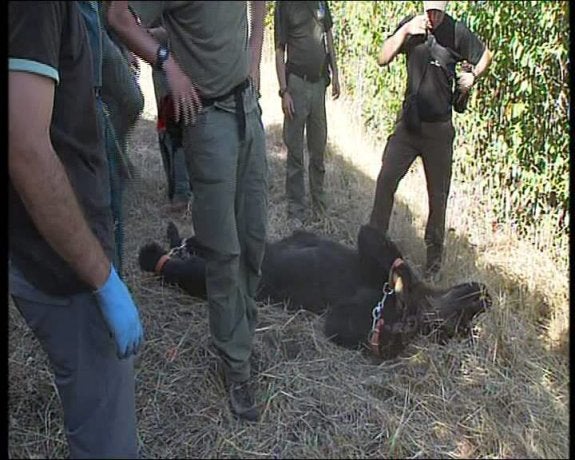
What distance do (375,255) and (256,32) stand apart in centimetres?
138

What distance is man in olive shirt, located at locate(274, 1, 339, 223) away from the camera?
365 cm

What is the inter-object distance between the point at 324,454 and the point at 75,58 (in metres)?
1.46

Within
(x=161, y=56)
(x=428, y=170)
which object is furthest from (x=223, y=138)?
(x=428, y=170)

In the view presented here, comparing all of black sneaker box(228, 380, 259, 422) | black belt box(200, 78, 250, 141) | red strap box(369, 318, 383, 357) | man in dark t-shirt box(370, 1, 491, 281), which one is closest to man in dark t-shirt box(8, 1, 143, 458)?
black belt box(200, 78, 250, 141)

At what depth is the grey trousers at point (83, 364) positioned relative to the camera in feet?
5.04

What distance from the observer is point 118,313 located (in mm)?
1486

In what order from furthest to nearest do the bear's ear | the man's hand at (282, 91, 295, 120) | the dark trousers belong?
the man's hand at (282, 91, 295, 120) → the dark trousers → the bear's ear

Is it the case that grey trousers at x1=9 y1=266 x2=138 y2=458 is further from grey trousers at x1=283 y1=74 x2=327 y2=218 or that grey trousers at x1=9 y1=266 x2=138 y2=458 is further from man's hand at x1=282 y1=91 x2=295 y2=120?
man's hand at x1=282 y1=91 x2=295 y2=120

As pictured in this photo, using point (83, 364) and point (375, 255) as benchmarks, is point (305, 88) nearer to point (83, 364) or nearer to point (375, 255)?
point (375, 255)

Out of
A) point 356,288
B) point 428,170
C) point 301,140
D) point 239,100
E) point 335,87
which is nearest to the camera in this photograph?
point 239,100

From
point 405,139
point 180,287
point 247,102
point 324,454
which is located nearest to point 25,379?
point 180,287

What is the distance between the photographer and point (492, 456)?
2207 millimetres

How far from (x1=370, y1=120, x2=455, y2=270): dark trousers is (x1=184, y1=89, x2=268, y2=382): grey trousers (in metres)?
1.31

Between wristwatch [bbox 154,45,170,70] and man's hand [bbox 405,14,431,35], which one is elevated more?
wristwatch [bbox 154,45,170,70]
